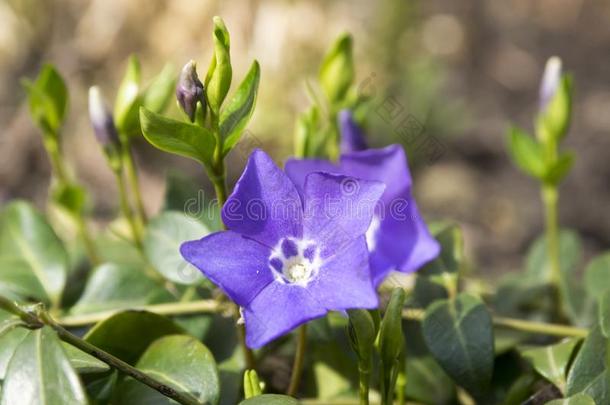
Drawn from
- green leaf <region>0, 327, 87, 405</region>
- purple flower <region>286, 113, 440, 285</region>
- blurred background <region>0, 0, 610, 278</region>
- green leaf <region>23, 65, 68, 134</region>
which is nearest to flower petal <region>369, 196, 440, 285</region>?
purple flower <region>286, 113, 440, 285</region>

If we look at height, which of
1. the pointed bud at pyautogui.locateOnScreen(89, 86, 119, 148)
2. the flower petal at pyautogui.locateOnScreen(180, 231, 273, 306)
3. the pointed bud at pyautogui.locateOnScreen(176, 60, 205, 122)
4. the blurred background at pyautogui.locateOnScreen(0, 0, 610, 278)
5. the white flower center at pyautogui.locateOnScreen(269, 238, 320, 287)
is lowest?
the blurred background at pyautogui.locateOnScreen(0, 0, 610, 278)

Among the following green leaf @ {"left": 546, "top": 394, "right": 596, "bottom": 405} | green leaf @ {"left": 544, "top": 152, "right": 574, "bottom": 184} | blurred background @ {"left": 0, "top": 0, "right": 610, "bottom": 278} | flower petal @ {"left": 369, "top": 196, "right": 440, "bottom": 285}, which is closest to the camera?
green leaf @ {"left": 546, "top": 394, "right": 596, "bottom": 405}

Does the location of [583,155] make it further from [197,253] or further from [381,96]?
[197,253]

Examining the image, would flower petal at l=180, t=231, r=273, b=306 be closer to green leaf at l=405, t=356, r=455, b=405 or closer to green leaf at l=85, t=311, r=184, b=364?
green leaf at l=85, t=311, r=184, b=364

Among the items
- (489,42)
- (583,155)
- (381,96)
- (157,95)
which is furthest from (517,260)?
(157,95)

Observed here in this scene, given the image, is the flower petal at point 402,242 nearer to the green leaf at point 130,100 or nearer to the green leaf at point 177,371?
the green leaf at point 177,371

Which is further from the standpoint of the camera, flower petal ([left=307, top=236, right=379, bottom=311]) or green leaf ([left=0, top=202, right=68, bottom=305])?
green leaf ([left=0, top=202, right=68, bottom=305])
